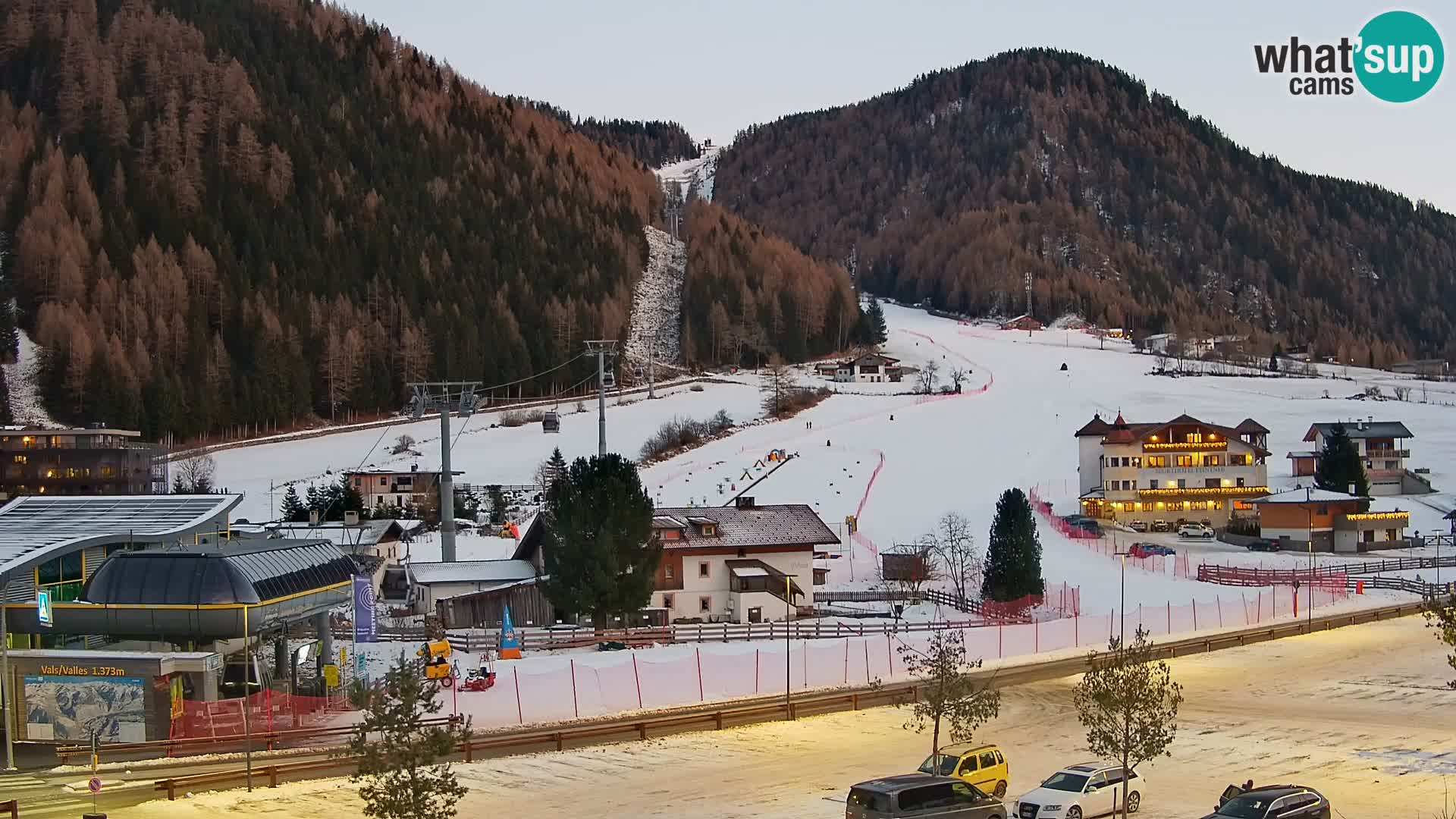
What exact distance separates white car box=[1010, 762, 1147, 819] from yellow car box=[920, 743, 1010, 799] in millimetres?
1247

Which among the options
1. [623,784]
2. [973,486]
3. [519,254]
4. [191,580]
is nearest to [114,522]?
[191,580]

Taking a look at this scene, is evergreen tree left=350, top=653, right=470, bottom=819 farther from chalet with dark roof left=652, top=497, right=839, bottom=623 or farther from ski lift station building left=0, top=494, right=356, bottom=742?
chalet with dark roof left=652, top=497, right=839, bottom=623

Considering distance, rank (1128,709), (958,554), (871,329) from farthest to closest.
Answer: (871,329) < (958,554) < (1128,709)

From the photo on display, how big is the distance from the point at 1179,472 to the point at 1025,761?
184 ft

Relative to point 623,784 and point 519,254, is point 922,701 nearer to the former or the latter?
point 623,784

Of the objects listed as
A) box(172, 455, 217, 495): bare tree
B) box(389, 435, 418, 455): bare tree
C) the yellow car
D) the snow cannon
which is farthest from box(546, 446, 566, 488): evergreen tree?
the yellow car

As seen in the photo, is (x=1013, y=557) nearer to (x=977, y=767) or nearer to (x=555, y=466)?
(x=977, y=767)

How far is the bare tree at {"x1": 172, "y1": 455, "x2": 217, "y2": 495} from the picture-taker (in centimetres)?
8672

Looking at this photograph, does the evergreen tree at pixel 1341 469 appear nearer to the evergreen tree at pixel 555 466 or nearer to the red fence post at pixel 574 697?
the evergreen tree at pixel 555 466

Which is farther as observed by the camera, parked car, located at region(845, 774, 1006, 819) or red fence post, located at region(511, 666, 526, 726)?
red fence post, located at region(511, 666, 526, 726)

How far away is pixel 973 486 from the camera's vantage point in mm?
86562

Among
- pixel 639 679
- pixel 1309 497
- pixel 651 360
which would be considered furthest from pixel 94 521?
pixel 651 360

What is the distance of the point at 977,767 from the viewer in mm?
26797

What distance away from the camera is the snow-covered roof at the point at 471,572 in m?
50.0
